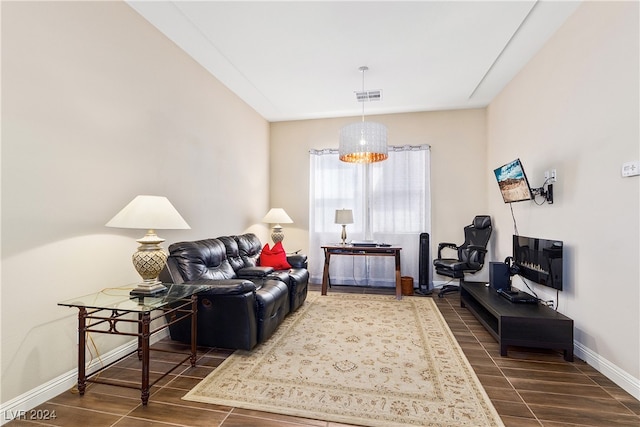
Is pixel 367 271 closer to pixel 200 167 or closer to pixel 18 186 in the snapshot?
pixel 200 167

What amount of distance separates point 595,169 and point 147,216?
333 centimetres

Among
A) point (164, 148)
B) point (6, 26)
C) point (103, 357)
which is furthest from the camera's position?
point (164, 148)

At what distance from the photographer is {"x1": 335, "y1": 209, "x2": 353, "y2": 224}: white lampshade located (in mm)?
4719

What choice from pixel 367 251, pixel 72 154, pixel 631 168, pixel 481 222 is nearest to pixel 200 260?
pixel 72 154

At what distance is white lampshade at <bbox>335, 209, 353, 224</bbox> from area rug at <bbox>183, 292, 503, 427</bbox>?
180 centimetres

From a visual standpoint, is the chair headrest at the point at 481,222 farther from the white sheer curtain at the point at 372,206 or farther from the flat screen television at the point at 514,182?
the flat screen television at the point at 514,182

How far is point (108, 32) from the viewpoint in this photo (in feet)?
7.61

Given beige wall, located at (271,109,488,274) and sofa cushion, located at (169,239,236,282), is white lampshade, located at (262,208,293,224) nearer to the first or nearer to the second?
beige wall, located at (271,109,488,274)

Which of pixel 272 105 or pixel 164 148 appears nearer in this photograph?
pixel 164 148

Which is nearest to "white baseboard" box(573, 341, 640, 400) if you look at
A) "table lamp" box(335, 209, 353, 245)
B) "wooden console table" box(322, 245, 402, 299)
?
"wooden console table" box(322, 245, 402, 299)

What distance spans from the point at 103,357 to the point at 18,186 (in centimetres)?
136

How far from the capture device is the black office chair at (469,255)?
425cm

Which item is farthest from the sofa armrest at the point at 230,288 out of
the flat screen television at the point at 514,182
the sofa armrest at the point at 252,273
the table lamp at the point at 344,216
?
the flat screen television at the point at 514,182

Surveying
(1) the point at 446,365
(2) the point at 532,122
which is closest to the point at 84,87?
(1) the point at 446,365
